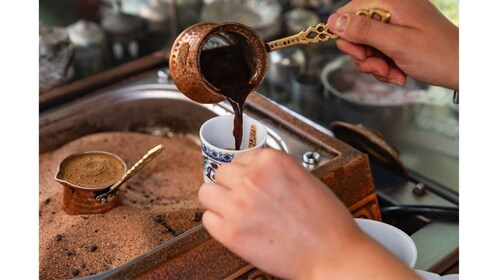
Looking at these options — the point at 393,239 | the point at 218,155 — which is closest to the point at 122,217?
the point at 218,155

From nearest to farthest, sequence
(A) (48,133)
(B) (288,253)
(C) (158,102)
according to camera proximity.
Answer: (B) (288,253)
(A) (48,133)
(C) (158,102)

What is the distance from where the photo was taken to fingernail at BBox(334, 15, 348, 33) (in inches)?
54.9

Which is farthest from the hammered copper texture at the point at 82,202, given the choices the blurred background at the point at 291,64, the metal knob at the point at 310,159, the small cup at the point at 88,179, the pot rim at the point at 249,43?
the blurred background at the point at 291,64

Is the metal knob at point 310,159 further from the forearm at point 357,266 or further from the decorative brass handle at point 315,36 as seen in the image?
the forearm at point 357,266

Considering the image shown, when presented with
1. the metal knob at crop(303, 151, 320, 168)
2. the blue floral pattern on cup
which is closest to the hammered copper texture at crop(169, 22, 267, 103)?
the blue floral pattern on cup

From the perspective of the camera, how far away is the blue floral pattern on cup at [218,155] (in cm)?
133

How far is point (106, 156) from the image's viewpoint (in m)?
1.53

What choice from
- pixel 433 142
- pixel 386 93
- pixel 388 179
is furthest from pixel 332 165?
pixel 386 93

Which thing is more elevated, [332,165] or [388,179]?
[332,165]

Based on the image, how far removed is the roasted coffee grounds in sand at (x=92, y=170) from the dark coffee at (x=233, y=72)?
0.31 m

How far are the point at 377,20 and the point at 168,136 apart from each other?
84 cm

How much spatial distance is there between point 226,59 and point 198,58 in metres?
0.10

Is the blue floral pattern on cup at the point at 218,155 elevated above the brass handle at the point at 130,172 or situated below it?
above

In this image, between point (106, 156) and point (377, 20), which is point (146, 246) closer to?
point (106, 156)
